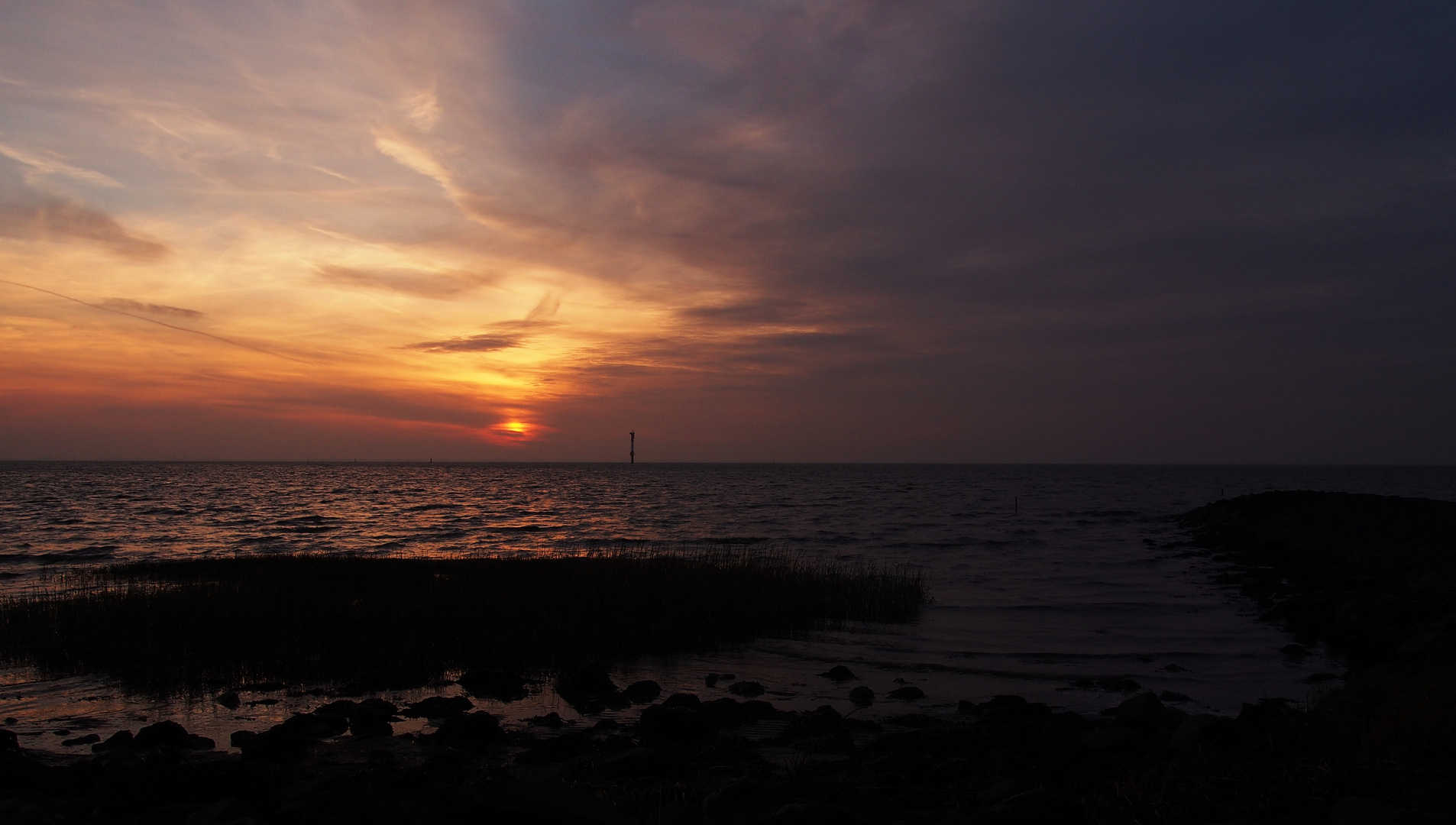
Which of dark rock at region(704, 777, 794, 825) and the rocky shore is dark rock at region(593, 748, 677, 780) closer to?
the rocky shore

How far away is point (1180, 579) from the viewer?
98.3ft

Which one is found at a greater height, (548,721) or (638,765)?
(638,765)

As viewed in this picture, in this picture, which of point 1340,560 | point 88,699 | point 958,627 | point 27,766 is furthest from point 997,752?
point 1340,560

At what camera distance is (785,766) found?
9305mm

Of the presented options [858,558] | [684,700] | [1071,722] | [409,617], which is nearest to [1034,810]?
[1071,722]

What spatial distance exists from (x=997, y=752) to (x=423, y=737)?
24.0 feet

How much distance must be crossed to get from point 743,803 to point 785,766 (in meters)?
2.61

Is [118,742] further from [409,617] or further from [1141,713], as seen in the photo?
[1141,713]

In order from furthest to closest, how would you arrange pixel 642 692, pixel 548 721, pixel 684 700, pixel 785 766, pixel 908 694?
1. pixel 908 694
2. pixel 642 692
3. pixel 684 700
4. pixel 548 721
5. pixel 785 766

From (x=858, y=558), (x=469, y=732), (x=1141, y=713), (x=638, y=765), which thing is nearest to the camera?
(x=638, y=765)

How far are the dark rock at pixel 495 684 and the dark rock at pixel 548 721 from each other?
119cm

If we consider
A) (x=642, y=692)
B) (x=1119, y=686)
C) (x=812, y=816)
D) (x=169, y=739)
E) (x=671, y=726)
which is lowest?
(x=1119, y=686)

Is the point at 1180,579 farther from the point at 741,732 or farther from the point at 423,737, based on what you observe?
the point at 423,737

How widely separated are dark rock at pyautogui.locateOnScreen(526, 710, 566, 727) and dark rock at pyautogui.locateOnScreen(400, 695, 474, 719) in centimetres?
111
